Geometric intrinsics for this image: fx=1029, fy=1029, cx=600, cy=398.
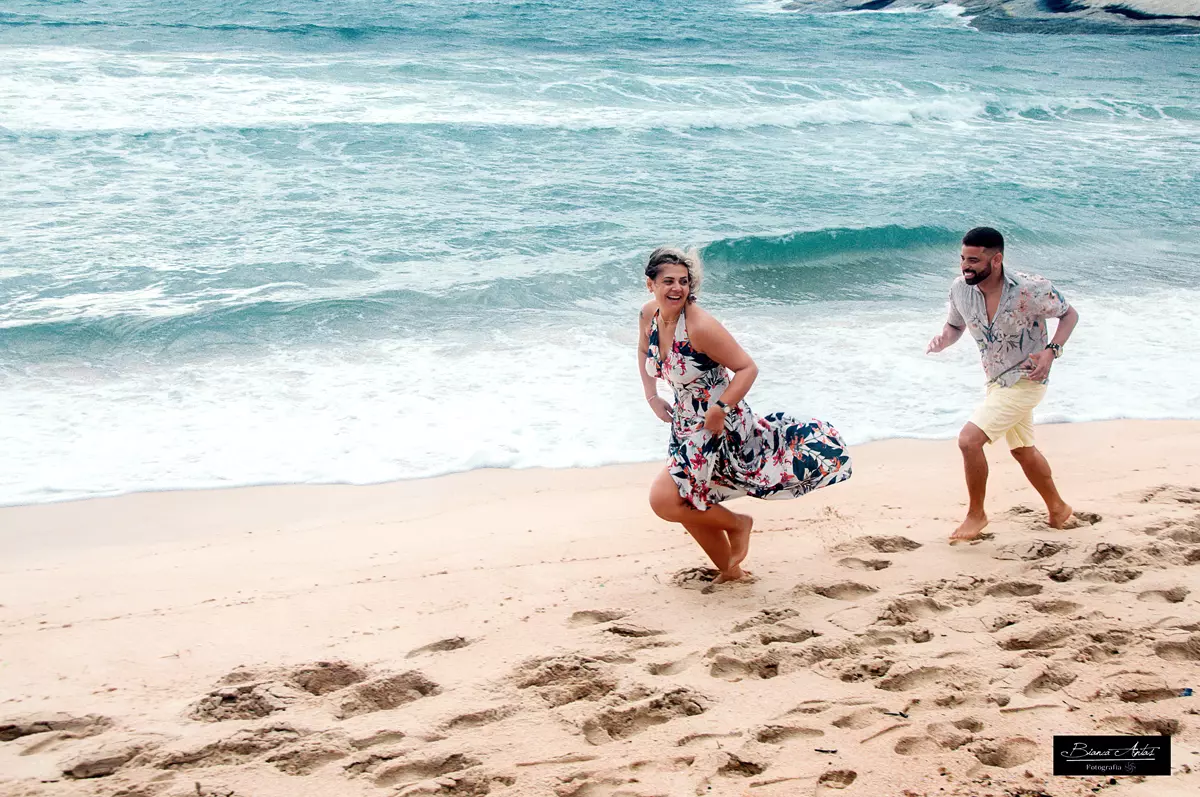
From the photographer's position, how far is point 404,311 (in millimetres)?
9266

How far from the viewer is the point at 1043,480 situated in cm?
480

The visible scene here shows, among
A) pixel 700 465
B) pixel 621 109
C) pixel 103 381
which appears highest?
pixel 621 109

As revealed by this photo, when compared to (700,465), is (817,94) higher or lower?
higher

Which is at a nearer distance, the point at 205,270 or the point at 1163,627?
the point at 1163,627

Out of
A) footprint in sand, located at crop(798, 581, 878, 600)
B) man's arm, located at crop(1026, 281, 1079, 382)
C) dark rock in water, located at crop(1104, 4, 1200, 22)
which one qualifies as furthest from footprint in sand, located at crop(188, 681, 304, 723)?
dark rock in water, located at crop(1104, 4, 1200, 22)

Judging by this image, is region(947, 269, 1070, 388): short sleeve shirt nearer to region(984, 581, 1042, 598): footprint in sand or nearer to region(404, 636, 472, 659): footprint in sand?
region(984, 581, 1042, 598): footprint in sand

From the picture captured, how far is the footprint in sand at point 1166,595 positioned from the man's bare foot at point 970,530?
0.86 m

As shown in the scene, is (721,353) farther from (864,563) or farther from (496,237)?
(496,237)

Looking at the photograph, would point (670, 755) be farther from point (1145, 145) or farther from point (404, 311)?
point (1145, 145)

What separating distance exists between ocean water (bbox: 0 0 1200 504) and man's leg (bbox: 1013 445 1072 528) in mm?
1849

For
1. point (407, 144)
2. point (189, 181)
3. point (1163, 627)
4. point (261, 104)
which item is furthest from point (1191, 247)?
point (261, 104)

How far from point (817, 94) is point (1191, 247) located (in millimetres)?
10881

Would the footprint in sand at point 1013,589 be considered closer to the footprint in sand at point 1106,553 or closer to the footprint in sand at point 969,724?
the footprint in sand at point 1106,553

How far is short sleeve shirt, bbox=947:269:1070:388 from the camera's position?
177 inches
